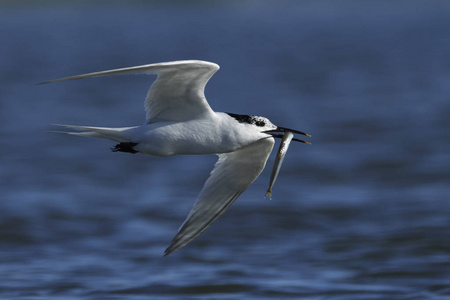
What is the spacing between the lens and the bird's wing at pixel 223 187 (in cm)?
900

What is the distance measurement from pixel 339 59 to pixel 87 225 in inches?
1000

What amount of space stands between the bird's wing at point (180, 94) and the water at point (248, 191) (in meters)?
3.72

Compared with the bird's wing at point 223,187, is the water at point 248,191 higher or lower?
higher

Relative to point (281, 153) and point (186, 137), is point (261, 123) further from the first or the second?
point (186, 137)

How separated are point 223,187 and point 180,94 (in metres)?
1.30

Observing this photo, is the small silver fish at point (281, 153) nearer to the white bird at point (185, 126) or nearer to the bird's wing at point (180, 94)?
the white bird at point (185, 126)

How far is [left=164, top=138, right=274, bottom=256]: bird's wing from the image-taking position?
900cm

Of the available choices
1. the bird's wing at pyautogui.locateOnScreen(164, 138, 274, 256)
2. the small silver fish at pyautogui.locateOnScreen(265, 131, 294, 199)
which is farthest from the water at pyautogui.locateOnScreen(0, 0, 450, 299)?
the small silver fish at pyautogui.locateOnScreen(265, 131, 294, 199)

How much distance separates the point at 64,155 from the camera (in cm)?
2108

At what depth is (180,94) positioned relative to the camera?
8.15 metres

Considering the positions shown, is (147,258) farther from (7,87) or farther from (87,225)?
(7,87)

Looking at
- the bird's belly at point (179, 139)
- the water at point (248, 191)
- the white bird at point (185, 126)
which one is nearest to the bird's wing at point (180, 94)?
the white bird at point (185, 126)

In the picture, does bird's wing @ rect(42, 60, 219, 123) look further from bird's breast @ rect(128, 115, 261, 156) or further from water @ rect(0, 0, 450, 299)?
water @ rect(0, 0, 450, 299)

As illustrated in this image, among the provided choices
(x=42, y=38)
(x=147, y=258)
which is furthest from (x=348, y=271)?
(x=42, y=38)
